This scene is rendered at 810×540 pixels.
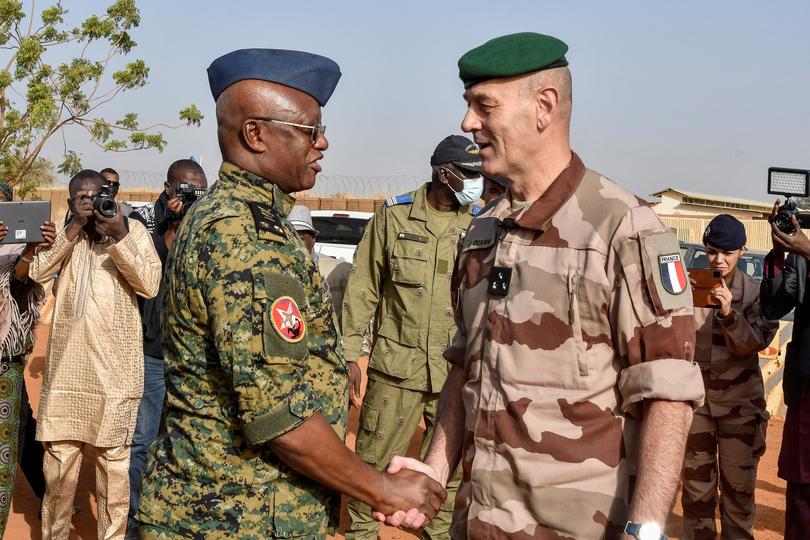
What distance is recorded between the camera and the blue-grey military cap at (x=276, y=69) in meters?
2.77

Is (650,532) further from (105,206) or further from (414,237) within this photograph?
(105,206)

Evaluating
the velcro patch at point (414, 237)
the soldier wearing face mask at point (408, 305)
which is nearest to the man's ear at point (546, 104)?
the soldier wearing face mask at point (408, 305)

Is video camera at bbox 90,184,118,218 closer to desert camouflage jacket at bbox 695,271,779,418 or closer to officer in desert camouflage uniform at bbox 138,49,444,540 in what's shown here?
officer in desert camouflage uniform at bbox 138,49,444,540

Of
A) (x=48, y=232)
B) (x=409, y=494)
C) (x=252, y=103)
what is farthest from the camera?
(x=48, y=232)

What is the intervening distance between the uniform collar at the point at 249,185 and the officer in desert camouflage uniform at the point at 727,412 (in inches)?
128

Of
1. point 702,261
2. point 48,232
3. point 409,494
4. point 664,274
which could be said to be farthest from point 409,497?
point 702,261

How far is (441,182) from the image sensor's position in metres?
5.61

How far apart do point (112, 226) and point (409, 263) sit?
5.51 feet

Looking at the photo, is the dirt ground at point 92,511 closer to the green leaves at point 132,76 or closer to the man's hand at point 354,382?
the man's hand at point 354,382

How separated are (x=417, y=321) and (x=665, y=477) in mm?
3160

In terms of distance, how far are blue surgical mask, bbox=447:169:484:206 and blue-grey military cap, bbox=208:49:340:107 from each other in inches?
107

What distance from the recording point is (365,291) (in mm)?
5629

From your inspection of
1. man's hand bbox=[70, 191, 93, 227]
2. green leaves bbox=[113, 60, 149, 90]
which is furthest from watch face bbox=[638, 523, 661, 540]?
green leaves bbox=[113, 60, 149, 90]

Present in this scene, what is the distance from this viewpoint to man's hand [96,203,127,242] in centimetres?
514
